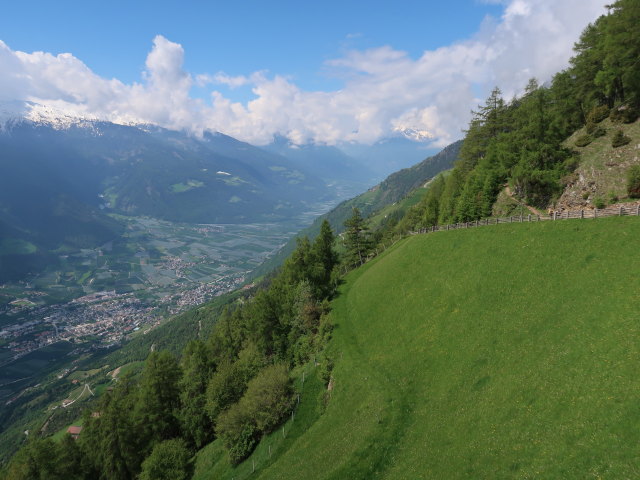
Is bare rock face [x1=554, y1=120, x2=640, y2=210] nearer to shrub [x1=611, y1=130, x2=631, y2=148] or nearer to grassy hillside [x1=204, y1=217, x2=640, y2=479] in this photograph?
shrub [x1=611, y1=130, x2=631, y2=148]

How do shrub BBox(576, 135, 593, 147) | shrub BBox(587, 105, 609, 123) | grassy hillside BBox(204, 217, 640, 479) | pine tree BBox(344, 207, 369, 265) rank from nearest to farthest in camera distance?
grassy hillside BBox(204, 217, 640, 479) → shrub BBox(576, 135, 593, 147) → shrub BBox(587, 105, 609, 123) → pine tree BBox(344, 207, 369, 265)

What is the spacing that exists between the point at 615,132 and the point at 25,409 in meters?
248

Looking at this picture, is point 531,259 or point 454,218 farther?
point 454,218

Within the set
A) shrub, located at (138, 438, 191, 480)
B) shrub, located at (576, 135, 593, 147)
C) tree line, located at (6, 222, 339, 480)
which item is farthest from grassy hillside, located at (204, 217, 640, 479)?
shrub, located at (576, 135, 593, 147)

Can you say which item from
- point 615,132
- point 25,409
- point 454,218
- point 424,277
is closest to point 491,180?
point 454,218

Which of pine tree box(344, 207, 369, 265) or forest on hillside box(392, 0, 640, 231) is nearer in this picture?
forest on hillside box(392, 0, 640, 231)

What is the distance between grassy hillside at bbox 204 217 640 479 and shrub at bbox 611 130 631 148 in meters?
22.2

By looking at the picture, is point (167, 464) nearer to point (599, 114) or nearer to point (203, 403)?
point (203, 403)

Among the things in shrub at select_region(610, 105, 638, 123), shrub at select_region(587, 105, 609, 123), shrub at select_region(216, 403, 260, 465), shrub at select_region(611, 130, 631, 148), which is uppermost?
shrub at select_region(587, 105, 609, 123)

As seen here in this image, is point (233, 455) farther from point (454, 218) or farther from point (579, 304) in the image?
point (454, 218)

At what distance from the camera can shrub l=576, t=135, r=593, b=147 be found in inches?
2174

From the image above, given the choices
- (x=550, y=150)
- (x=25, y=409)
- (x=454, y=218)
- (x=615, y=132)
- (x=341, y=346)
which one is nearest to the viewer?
(x=341, y=346)

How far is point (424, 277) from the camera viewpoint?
48938 mm

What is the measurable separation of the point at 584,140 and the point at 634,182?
1762 centimetres
